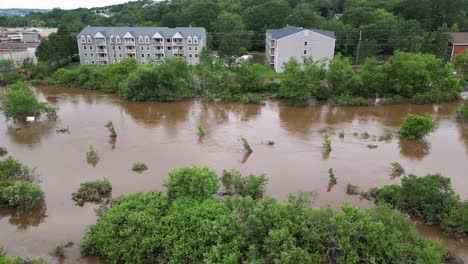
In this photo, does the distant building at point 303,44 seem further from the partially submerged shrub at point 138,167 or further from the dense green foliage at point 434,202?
the dense green foliage at point 434,202

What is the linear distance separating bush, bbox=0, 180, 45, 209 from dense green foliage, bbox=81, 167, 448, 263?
3634mm

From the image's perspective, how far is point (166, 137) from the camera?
63.6 ft

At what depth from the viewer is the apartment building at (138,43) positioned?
121 feet

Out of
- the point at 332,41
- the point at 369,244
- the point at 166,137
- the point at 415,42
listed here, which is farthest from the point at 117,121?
the point at 415,42

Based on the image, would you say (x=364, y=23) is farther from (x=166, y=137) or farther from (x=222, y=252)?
(x=222, y=252)

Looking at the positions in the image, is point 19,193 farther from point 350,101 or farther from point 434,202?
point 350,101

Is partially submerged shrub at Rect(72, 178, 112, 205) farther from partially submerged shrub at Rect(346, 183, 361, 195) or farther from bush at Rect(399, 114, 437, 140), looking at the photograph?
bush at Rect(399, 114, 437, 140)

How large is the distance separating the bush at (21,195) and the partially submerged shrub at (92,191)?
3.99 ft

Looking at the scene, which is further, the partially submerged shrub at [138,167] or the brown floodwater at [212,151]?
the partially submerged shrub at [138,167]

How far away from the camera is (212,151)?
688 inches

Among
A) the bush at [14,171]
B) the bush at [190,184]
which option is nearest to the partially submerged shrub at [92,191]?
the bush at [14,171]

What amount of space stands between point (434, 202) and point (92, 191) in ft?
40.2

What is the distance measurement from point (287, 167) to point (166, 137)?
7119 millimetres

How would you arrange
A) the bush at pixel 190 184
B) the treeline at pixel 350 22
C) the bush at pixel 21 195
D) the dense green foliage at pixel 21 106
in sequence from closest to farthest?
the bush at pixel 190 184, the bush at pixel 21 195, the dense green foliage at pixel 21 106, the treeline at pixel 350 22
